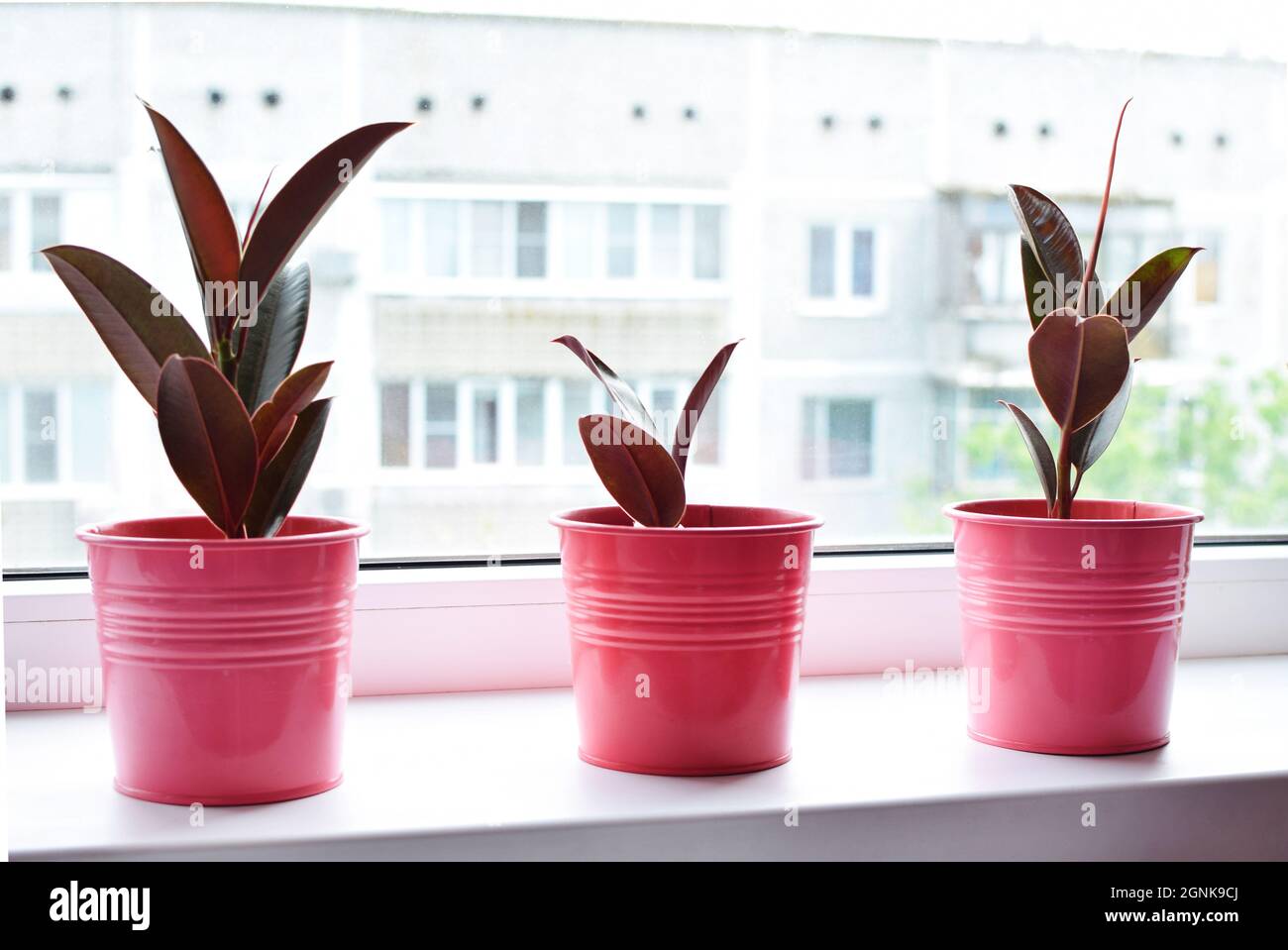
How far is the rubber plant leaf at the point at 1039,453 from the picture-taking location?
3.15 ft

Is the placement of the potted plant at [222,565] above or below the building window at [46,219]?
below

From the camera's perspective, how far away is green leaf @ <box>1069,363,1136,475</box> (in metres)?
0.95

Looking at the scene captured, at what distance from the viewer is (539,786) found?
33.7 inches

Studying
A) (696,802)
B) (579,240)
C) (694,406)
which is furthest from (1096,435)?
(579,240)

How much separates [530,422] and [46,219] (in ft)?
1.66

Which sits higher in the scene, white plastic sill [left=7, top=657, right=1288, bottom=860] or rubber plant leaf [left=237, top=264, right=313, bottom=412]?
rubber plant leaf [left=237, top=264, right=313, bottom=412]

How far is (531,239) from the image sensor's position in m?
1.24

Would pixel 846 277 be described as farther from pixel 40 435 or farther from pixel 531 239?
pixel 40 435

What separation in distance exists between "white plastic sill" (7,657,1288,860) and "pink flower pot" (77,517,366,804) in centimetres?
3

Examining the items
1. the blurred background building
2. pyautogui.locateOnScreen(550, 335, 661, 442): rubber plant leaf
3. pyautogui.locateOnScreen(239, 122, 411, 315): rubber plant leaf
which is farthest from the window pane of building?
pyautogui.locateOnScreen(239, 122, 411, 315): rubber plant leaf

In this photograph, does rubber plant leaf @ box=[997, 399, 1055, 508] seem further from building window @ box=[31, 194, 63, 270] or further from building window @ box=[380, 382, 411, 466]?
building window @ box=[31, 194, 63, 270]

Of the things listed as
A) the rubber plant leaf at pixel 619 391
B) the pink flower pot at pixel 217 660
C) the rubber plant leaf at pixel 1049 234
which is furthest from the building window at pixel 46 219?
the rubber plant leaf at pixel 1049 234

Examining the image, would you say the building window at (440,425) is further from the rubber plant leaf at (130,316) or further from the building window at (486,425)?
the rubber plant leaf at (130,316)

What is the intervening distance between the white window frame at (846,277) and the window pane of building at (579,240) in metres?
0.24
